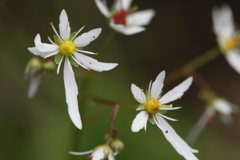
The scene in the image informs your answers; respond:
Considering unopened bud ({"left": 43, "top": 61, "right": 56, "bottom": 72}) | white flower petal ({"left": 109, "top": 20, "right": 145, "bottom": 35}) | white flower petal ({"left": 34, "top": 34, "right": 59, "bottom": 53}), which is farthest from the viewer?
white flower petal ({"left": 109, "top": 20, "right": 145, "bottom": 35})

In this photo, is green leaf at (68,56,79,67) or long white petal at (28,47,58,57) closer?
long white petal at (28,47,58,57)

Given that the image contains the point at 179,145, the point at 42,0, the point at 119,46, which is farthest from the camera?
the point at 119,46

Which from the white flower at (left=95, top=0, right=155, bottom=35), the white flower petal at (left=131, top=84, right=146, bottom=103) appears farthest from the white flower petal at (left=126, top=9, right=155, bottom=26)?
the white flower petal at (left=131, top=84, right=146, bottom=103)

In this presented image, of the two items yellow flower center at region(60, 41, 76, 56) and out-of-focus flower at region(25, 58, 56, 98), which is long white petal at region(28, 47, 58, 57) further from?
out-of-focus flower at region(25, 58, 56, 98)

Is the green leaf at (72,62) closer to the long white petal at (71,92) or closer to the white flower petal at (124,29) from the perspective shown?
the long white petal at (71,92)

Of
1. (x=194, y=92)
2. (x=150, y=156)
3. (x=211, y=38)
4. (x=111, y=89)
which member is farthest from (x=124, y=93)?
(x=211, y=38)

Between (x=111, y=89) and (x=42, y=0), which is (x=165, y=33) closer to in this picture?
(x=111, y=89)

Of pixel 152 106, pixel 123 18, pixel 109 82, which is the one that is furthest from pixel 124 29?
pixel 109 82
